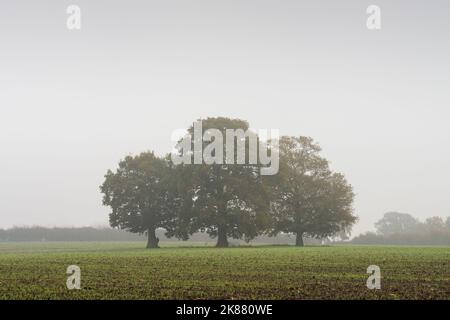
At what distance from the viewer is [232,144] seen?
7419 centimetres

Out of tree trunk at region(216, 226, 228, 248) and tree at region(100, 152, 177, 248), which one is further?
tree at region(100, 152, 177, 248)

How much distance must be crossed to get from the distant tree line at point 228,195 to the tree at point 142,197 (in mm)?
152

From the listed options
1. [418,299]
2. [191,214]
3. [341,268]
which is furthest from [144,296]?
[191,214]

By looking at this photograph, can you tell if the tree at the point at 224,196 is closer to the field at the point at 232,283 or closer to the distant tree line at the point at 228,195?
the distant tree line at the point at 228,195

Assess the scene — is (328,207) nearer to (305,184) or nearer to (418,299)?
(305,184)

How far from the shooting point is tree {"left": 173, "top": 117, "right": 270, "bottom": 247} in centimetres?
7225

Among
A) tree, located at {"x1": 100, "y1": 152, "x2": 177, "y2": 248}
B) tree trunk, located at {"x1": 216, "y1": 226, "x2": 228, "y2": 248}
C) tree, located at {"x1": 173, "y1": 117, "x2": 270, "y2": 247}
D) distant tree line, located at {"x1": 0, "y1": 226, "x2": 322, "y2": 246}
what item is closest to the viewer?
tree, located at {"x1": 173, "y1": 117, "x2": 270, "y2": 247}

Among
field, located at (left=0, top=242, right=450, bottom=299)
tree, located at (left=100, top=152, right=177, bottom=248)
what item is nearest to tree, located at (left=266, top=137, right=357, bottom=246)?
tree, located at (left=100, top=152, right=177, bottom=248)

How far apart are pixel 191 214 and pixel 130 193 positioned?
12.2m

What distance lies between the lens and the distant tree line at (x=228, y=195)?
73125 mm

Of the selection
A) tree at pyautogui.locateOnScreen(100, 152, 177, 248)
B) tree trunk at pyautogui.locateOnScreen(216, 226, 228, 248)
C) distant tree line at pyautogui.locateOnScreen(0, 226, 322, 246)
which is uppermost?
tree at pyautogui.locateOnScreen(100, 152, 177, 248)

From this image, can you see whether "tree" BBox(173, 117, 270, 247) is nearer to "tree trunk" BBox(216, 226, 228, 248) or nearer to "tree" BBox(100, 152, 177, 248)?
"tree trunk" BBox(216, 226, 228, 248)

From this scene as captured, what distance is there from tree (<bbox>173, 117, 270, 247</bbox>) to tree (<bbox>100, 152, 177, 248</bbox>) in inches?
225
